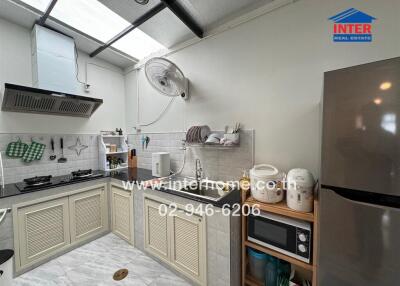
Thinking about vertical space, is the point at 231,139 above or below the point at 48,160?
above

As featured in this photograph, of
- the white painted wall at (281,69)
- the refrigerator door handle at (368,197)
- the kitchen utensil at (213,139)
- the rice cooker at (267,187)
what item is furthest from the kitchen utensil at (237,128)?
the refrigerator door handle at (368,197)

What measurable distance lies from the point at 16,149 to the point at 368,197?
9.62 feet

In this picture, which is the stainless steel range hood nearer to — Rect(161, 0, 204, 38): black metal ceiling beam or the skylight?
the skylight

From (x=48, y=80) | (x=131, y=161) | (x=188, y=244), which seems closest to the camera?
(x=188, y=244)

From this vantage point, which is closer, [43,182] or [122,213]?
[43,182]

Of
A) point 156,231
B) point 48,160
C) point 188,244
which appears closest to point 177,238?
point 188,244

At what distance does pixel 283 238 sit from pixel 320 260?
23cm

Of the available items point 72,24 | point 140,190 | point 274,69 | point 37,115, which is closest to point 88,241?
point 140,190

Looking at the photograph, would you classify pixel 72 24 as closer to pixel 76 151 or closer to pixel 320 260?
pixel 76 151

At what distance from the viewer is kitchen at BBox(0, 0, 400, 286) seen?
0.84m

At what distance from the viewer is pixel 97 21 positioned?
1.75 meters

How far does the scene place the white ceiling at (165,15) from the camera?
4.90 feet

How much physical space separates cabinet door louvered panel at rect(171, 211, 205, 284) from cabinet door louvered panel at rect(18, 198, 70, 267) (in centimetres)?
122

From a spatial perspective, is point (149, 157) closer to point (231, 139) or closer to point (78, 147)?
point (78, 147)
